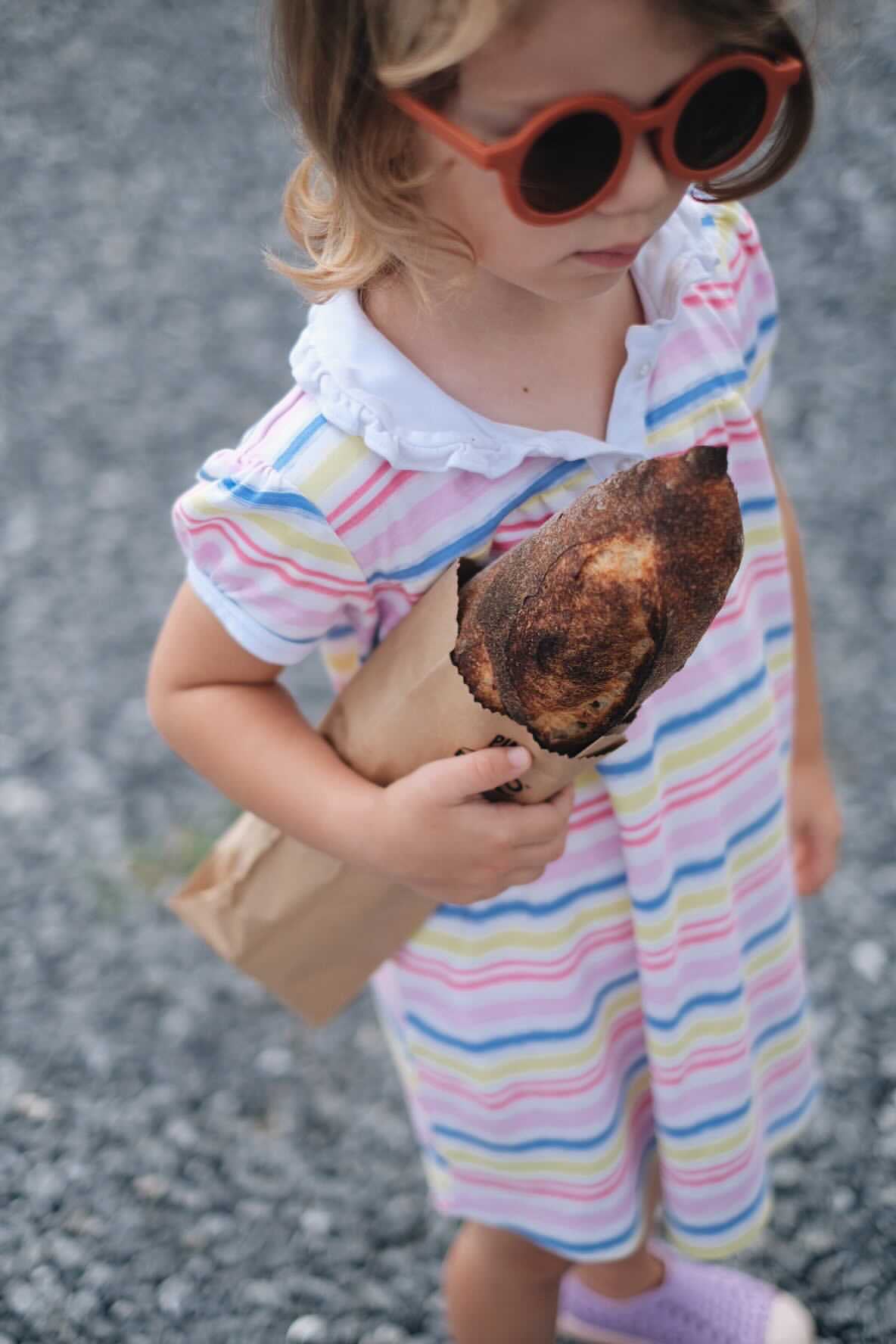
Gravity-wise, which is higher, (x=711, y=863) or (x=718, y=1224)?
(x=711, y=863)

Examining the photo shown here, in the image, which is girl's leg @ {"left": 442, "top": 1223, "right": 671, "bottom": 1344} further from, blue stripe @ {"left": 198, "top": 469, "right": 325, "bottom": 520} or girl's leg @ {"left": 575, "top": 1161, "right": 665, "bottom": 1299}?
blue stripe @ {"left": 198, "top": 469, "right": 325, "bottom": 520}

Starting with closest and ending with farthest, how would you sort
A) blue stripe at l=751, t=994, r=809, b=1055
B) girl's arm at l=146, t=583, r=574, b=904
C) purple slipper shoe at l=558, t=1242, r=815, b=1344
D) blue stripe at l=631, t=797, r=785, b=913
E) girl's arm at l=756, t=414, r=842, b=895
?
girl's arm at l=146, t=583, r=574, b=904 < blue stripe at l=631, t=797, r=785, b=913 < blue stripe at l=751, t=994, r=809, b=1055 < girl's arm at l=756, t=414, r=842, b=895 < purple slipper shoe at l=558, t=1242, r=815, b=1344

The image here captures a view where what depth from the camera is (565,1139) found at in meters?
1.39

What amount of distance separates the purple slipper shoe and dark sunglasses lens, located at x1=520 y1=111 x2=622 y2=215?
144cm

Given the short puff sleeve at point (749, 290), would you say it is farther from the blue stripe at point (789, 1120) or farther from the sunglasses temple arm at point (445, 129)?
the blue stripe at point (789, 1120)

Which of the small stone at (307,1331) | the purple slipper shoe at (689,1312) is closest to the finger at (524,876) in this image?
the purple slipper shoe at (689,1312)

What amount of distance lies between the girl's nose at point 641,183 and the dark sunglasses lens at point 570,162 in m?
0.03

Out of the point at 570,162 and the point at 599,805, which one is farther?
the point at 599,805

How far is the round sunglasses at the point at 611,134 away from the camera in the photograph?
35.8 inches

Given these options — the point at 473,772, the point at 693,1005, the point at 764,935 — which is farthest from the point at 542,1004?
the point at 473,772

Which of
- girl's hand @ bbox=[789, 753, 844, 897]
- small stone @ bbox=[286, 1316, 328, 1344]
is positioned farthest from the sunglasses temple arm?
small stone @ bbox=[286, 1316, 328, 1344]

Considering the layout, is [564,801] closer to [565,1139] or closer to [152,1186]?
[565,1139]

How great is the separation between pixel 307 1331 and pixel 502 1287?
1.44 ft

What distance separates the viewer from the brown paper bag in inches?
42.5
